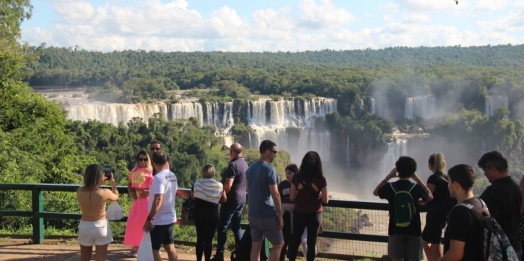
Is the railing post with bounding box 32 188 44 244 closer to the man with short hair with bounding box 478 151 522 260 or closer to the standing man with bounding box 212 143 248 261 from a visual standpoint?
the standing man with bounding box 212 143 248 261

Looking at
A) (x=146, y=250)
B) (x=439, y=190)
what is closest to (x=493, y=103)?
(x=439, y=190)

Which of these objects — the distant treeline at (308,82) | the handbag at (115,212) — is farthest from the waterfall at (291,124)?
the handbag at (115,212)

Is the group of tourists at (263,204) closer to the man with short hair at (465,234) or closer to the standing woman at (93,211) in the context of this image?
the standing woman at (93,211)

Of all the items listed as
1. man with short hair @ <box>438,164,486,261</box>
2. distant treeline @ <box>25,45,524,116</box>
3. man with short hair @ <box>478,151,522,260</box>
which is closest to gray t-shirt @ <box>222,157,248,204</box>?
man with short hair @ <box>478,151,522,260</box>

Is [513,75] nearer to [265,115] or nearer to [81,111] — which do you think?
[265,115]

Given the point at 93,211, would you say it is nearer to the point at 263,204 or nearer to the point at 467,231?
the point at 263,204
